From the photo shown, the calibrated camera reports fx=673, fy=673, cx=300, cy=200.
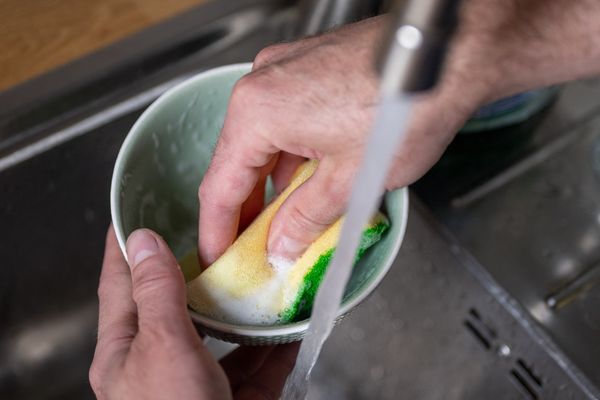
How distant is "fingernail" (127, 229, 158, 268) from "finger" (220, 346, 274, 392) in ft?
0.48

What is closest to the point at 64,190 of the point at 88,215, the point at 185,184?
the point at 88,215

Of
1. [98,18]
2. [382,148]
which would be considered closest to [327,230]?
[382,148]

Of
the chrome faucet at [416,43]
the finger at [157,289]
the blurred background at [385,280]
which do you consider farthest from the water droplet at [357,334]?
the chrome faucet at [416,43]

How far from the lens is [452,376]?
0.48 m

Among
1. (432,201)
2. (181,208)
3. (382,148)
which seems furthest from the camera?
(432,201)

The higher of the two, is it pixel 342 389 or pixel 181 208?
pixel 181 208

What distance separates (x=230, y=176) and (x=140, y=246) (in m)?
0.06

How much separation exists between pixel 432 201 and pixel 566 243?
109 mm

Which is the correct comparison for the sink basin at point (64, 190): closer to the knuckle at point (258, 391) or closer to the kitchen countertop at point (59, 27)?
the kitchen countertop at point (59, 27)

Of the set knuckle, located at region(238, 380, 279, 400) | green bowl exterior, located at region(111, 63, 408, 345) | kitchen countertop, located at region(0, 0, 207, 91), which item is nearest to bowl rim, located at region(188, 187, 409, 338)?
green bowl exterior, located at region(111, 63, 408, 345)

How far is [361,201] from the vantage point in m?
0.20

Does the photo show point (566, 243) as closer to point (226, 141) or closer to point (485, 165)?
point (485, 165)

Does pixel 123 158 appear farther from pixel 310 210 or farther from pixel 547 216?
pixel 547 216

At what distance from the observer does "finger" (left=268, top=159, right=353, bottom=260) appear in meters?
0.31
